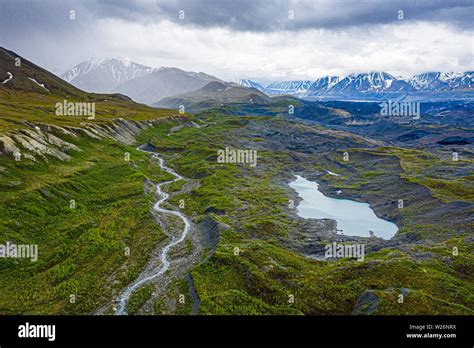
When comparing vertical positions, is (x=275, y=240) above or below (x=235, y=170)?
below

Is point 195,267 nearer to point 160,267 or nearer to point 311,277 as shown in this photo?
point 160,267

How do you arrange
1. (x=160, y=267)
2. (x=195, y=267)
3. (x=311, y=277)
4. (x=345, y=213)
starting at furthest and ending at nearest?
(x=345, y=213) → (x=160, y=267) → (x=195, y=267) → (x=311, y=277)

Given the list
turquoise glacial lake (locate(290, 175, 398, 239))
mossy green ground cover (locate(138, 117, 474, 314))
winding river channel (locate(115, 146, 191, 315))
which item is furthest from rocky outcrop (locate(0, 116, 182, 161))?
turquoise glacial lake (locate(290, 175, 398, 239))

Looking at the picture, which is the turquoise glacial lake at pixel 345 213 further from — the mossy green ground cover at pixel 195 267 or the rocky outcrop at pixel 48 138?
the rocky outcrop at pixel 48 138

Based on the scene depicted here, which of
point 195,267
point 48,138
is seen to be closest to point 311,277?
point 195,267

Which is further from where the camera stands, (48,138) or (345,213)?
(48,138)

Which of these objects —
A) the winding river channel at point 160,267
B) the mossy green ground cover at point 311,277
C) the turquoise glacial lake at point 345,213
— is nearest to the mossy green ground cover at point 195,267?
the mossy green ground cover at point 311,277

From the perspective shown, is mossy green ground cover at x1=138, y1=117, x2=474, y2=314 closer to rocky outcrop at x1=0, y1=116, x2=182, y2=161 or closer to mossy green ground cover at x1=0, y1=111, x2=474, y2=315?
mossy green ground cover at x1=0, y1=111, x2=474, y2=315

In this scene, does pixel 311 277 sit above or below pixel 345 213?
below

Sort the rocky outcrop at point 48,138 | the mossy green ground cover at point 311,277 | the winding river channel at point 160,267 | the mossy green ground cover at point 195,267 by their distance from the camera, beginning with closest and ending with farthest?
the mossy green ground cover at point 311,277, the mossy green ground cover at point 195,267, the winding river channel at point 160,267, the rocky outcrop at point 48,138

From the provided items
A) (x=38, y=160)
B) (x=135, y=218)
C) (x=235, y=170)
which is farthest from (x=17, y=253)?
(x=235, y=170)
